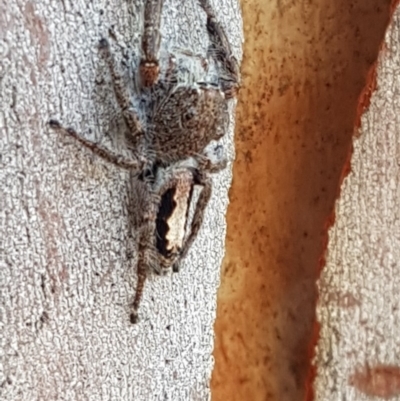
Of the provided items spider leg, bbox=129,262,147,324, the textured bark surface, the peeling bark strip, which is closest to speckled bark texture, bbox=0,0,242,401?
spider leg, bbox=129,262,147,324

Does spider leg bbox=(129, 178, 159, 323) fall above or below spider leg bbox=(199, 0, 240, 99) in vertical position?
below

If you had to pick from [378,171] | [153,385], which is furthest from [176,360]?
[378,171]

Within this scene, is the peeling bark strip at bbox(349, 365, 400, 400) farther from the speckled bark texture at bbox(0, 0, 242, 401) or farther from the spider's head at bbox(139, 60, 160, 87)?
the spider's head at bbox(139, 60, 160, 87)

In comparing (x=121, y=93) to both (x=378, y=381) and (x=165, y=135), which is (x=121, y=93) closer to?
(x=165, y=135)

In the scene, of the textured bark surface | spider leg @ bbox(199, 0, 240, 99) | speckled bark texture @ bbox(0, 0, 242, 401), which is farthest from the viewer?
the textured bark surface

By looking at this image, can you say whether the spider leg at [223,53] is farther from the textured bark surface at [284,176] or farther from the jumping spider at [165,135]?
the textured bark surface at [284,176]

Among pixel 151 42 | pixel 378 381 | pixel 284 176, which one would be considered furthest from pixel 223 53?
pixel 378 381

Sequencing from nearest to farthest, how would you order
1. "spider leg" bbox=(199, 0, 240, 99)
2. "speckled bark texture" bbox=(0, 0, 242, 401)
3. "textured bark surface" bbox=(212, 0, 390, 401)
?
"speckled bark texture" bbox=(0, 0, 242, 401), "spider leg" bbox=(199, 0, 240, 99), "textured bark surface" bbox=(212, 0, 390, 401)
